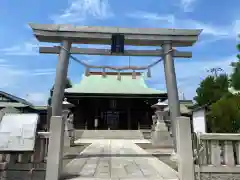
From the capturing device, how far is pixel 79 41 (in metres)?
9.49

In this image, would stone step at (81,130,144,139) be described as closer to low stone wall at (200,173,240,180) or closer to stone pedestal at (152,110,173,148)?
stone pedestal at (152,110,173,148)

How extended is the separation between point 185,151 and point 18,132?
3.57 meters

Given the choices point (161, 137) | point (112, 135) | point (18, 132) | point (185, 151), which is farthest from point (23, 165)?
point (112, 135)

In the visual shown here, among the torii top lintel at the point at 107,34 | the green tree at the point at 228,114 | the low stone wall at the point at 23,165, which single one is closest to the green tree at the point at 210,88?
the green tree at the point at 228,114

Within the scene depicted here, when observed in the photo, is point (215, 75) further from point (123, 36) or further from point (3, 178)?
point (3, 178)

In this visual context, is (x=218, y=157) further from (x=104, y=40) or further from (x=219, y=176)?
(x=104, y=40)

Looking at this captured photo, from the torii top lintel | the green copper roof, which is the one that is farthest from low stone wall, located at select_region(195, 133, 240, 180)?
the green copper roof

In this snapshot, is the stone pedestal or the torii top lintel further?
the stone pedestal

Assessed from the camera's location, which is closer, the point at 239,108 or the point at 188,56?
the point at 188,56

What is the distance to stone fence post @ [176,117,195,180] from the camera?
510 cm

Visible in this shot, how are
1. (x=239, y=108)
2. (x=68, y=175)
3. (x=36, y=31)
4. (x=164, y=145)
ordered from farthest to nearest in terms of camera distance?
(x=164, y=145)
(x=239, y=108)
(x=36, y=31)
(x=68, y=175)

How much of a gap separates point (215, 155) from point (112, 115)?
26.3 metres

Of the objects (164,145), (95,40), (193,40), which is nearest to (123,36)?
(95,40)

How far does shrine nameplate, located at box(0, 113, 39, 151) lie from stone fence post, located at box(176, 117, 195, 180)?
3120 mm
